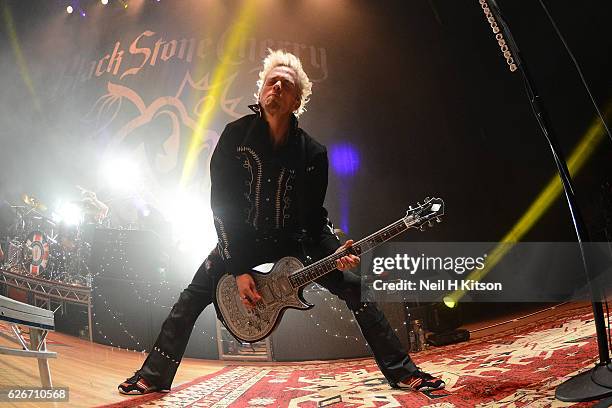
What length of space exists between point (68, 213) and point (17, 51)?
1.07m

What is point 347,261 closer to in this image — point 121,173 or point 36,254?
point 121,173

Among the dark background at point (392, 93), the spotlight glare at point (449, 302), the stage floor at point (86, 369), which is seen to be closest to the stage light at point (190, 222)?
the dark background at point (392, 93)

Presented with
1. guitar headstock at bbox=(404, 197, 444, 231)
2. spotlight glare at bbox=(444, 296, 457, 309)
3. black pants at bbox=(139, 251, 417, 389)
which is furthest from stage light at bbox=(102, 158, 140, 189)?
spotlight glare at bbox=(444, 296, 457, 309)

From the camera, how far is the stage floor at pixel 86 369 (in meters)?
1.64

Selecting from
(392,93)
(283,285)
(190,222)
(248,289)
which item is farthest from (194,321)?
(392,93)

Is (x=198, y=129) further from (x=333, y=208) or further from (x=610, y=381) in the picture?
(x=610, y=381)

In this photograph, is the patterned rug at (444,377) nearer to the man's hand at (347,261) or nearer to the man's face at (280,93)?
the man's hand at (347,261)

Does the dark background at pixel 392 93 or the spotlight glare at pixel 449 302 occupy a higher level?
the dark background at pixel 392 93

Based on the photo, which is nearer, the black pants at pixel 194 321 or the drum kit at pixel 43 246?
the black pants at pixel 194 321

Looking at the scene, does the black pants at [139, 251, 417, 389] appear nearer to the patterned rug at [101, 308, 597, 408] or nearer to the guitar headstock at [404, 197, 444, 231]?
the patterned rug at [101, 308, 597, 408]

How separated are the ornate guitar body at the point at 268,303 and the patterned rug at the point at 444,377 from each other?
0.26m

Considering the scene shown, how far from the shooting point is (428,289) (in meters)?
2.50

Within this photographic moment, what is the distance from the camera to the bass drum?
206cm

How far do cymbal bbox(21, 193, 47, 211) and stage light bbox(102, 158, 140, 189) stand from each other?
339 millimetres
